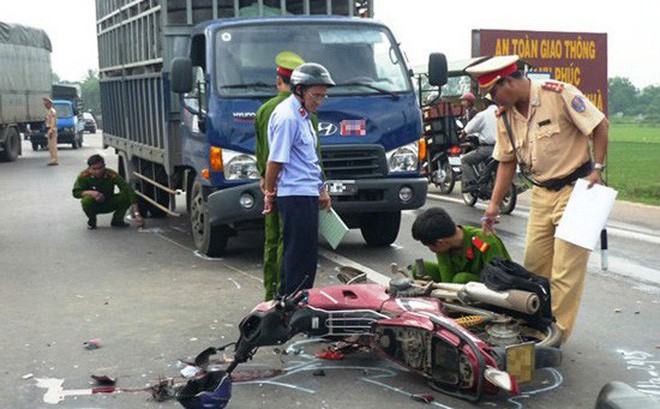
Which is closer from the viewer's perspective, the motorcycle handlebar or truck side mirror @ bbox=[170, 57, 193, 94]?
the motorcycle handlebar

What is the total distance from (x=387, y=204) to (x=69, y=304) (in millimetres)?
3298

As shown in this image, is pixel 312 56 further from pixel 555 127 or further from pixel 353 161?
pixel 555 127

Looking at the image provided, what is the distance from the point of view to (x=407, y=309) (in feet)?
17.8

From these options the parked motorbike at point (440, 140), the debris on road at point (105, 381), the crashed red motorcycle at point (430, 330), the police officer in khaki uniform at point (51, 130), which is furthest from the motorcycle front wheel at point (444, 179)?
the police officer in khaki uniform at point (51, 130)

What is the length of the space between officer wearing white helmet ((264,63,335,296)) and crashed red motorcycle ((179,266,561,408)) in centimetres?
84

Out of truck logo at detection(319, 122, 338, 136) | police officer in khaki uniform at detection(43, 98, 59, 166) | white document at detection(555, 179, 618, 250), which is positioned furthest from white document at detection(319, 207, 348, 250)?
police officer in khaki uniform at detection(43, 98, 59, 166)

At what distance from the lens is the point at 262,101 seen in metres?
9.48

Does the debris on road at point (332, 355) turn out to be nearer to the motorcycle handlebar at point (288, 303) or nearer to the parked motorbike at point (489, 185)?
the motorcycle handlebar at point (288, 303)

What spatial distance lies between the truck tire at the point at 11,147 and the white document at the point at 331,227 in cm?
2507

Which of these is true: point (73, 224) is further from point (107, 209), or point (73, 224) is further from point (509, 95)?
point (509, 95)

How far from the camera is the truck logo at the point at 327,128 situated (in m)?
9.45

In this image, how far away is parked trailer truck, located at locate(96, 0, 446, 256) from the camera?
9.43 meters

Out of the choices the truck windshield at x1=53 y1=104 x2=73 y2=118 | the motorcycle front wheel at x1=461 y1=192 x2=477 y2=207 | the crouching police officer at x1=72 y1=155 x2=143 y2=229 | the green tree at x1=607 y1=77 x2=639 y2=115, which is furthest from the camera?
the green tree at x1=607 y1=77 x2=639 y2=115

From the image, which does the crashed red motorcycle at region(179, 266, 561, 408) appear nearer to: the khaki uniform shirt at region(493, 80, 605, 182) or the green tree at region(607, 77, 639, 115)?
the khaki uniform shirt at region(493, 80, 605, 182)
